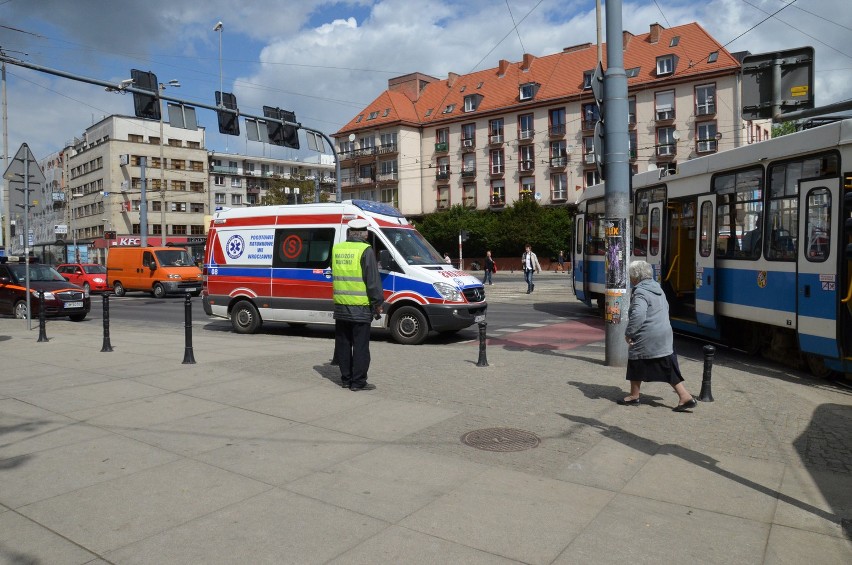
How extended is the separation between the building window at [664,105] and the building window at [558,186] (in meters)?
9.71

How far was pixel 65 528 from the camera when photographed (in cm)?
405

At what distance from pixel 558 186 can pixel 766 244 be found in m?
53.5

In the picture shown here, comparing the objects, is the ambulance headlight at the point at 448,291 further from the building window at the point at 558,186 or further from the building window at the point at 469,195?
the building window at the point at 469,195

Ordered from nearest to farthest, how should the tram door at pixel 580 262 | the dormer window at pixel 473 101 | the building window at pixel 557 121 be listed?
the tram door at pixel 580 262
the building window at pixel 557 121
the dormer window at pixel 473 101

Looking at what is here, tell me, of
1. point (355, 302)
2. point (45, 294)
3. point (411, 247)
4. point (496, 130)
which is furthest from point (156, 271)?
point (496, 130)

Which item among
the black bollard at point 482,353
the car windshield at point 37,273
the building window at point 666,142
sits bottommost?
the black bollard at point 482,353

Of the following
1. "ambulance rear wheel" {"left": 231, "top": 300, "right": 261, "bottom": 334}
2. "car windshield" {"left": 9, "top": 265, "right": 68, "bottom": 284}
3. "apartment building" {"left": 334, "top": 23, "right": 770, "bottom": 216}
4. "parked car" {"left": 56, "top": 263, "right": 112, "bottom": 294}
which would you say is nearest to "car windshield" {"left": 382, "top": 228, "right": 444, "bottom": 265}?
"ambulance rear wheel" {"left": 231, "top": 300, "right": 261, "bottom": 334}

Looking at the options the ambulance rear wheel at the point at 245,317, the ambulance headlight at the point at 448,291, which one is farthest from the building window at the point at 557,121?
the ambulance headlight at the point at 448,291

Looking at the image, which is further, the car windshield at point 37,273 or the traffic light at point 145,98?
the car windshield at point 37,273

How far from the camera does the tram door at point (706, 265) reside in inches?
432

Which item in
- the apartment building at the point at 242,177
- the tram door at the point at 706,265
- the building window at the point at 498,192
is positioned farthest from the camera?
the apartment building at the point at 242,177

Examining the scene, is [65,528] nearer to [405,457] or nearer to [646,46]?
[405,457]

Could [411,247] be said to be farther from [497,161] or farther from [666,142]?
[497,161]

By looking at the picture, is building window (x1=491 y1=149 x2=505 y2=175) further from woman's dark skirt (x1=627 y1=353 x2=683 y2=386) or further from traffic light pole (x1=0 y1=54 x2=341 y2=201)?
woman's dark skirt (x1=627 y1=353 x2=683 y2=386)
